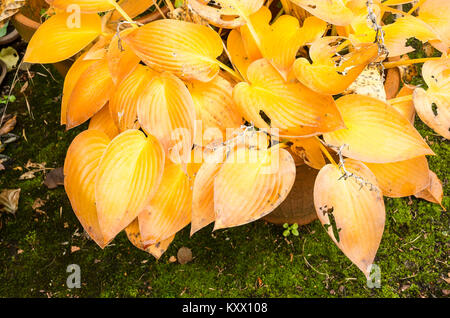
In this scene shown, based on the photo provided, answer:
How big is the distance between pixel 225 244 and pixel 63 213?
0.54 m

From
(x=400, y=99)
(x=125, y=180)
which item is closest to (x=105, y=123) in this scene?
(x=125, y=180)

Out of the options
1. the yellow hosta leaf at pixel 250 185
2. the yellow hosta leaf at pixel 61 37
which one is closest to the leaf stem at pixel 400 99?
the yellow hosta leaf at pixel 250 185

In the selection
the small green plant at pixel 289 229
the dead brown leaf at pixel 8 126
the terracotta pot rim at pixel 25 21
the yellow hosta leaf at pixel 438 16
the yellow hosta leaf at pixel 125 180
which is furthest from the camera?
the dead brown leaf at pixel 8 126

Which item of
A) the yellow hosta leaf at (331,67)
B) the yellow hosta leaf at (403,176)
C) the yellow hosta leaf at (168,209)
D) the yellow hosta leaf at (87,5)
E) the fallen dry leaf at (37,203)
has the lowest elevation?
the fallen dry leaf at (37,203)

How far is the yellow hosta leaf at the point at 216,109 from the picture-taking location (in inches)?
29.9

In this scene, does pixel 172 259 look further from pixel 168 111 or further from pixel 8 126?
pixel 8 126

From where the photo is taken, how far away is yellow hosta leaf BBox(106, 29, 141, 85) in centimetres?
78

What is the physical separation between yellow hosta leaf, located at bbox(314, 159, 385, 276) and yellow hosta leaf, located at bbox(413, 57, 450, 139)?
0.16 m

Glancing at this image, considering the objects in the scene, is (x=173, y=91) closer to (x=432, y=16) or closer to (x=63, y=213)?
(x=432, y=16)

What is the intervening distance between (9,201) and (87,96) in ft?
2.19

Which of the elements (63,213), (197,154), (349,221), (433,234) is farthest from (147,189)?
(433,234)

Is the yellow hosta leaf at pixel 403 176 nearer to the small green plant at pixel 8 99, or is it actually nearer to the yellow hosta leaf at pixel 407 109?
the yellow hosta leaf at pixel 407 109

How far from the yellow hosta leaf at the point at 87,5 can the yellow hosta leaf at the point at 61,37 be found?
2.6 inches

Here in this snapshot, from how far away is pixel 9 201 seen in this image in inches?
50.8
